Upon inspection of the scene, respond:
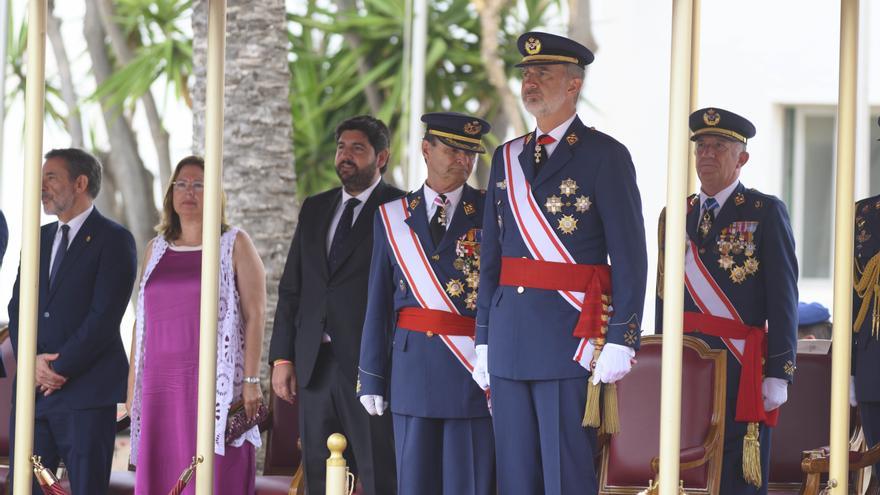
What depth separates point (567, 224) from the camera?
447 centimetres

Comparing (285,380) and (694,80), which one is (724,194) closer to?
(694,80)

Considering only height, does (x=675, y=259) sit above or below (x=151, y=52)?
below

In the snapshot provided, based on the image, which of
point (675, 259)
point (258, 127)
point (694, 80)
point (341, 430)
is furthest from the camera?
point (258, 127)

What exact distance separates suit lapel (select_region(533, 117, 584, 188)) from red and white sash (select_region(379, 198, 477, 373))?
23.0 inches

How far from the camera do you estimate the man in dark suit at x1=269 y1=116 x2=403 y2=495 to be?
5363mm

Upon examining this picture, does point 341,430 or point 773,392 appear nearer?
point 773,392

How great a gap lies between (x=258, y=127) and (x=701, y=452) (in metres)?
3.83

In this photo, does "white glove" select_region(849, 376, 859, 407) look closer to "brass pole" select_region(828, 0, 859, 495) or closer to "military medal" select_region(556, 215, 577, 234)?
"brass pole" select_region(828, 0, 859, 495)

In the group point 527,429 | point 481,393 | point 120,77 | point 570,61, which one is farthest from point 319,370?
point 120,77

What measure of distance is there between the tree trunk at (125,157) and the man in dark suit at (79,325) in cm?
997

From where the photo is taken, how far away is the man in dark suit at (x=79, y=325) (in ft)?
18.0

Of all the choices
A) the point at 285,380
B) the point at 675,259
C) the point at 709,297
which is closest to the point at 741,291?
the point at 709,297

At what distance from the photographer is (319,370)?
544cm

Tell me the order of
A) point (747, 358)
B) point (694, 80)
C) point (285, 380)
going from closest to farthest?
1. point (747, 358)
2. point (285, 380)
3. point (694, 80)
